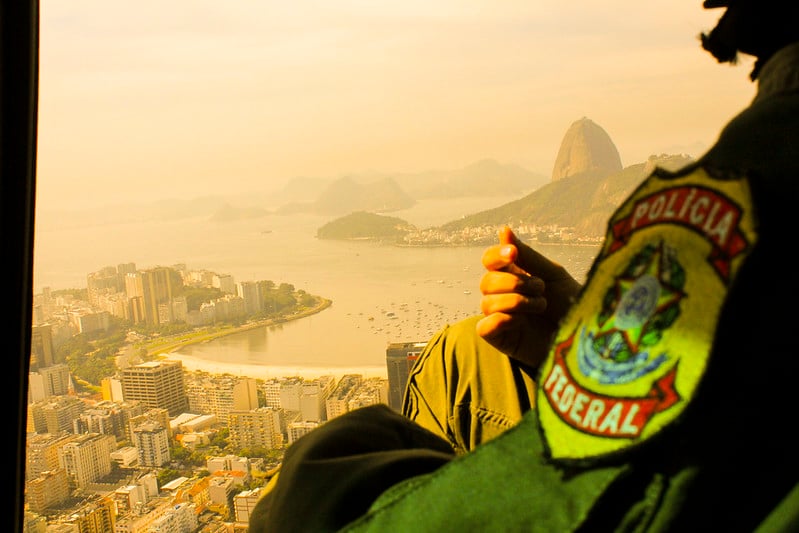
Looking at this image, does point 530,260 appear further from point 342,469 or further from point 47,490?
point 47,490

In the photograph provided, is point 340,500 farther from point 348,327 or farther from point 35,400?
point 348,327

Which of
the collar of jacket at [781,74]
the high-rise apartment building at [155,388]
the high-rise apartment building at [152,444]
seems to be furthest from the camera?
the high-rise apartment building at [155,388]

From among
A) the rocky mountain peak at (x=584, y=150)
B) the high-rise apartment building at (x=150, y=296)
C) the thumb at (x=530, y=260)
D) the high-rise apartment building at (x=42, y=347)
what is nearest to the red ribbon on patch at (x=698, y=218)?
the thumb at (x=530, y=260)

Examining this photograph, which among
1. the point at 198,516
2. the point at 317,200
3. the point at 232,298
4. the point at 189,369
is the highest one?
the point at 317,200

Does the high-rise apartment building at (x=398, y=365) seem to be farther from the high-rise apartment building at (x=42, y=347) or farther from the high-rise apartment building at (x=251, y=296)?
the high-rise apartment building at (x=251, y=296)

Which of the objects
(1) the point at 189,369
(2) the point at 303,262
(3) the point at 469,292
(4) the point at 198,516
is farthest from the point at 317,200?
(4) the point at 198,516

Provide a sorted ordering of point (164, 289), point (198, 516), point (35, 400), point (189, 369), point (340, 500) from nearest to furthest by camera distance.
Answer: point (340, 500) → point (35, 400) → point (198, 516) → point (189, 369) → point (164, 289)
